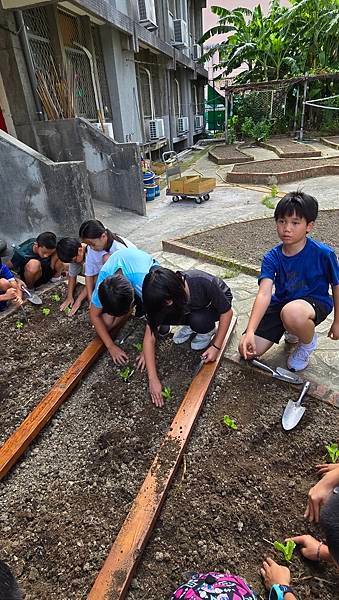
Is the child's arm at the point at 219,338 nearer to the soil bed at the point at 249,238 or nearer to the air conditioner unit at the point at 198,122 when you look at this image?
the soil bed at the point at 249,238

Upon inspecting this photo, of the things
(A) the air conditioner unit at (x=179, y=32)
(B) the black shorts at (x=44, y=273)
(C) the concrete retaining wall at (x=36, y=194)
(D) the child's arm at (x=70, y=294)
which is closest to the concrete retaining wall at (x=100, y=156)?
(C) the concrete retaining wall at (x=36, y=194)

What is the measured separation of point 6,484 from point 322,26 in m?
20.1

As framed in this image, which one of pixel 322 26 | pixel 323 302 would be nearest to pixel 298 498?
pixel 323 302

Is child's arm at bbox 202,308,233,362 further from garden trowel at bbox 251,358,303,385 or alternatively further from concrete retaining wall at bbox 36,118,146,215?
concrete retaining wall at bbox 36,118,146,215

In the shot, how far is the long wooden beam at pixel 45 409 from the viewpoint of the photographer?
6.80ft

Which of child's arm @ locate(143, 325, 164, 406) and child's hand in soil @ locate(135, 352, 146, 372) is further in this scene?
child's hand in soil @ locate(135, 352, 146, 372)

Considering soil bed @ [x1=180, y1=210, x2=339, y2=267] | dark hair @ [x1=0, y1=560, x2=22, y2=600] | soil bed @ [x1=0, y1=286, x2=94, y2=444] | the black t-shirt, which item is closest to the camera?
dark hair @ [x1=0, y1=560, x2=22, y2=600]

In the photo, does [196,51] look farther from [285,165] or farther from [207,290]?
[207,290]

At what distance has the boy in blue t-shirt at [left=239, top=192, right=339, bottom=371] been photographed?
2.16 metres

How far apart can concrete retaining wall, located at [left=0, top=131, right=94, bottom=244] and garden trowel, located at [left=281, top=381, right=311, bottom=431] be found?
3.89m

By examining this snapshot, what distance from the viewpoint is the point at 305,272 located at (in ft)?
7.77

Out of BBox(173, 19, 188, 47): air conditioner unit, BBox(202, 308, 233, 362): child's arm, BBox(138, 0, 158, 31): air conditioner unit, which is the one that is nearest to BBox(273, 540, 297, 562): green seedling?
BBox(202, 308, 233, 362): child's arm

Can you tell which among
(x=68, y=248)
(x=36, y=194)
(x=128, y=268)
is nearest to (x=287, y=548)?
(x=128, y=268)

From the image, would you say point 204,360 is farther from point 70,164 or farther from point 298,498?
point 70,164
